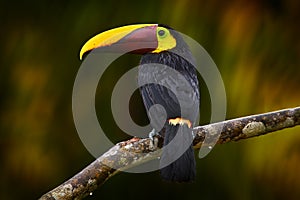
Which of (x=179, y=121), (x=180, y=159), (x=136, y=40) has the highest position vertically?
(x=136, y=40)

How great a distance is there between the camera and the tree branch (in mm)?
2949

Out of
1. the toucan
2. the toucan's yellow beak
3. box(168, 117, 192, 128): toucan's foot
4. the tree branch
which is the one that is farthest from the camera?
the toucan's yellow beak

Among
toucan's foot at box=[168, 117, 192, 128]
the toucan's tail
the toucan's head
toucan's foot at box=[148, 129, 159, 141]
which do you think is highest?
the toucan's head

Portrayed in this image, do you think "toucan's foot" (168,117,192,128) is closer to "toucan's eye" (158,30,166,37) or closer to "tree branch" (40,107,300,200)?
"tree branch" (40,107,300,200)

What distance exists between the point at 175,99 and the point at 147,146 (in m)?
0.32

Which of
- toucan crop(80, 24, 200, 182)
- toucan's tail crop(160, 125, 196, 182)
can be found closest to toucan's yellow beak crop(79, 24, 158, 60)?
toucan crop(80, 24, 200, 182)

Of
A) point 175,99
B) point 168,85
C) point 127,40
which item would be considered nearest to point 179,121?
point 175,99

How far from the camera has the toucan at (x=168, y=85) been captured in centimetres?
306

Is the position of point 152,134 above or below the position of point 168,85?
below

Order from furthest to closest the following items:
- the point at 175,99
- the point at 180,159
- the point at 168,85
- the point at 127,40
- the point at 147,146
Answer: the point at 127,40
the point at 168,85
the point at 175,99
the point at 147,146
the point at 180,159

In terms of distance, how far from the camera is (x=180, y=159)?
305 cm

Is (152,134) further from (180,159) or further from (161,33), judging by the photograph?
(161,33)

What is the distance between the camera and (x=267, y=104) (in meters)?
5.52

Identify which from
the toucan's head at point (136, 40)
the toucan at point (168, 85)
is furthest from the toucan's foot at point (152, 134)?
the toucan's head at point (136, 40)
